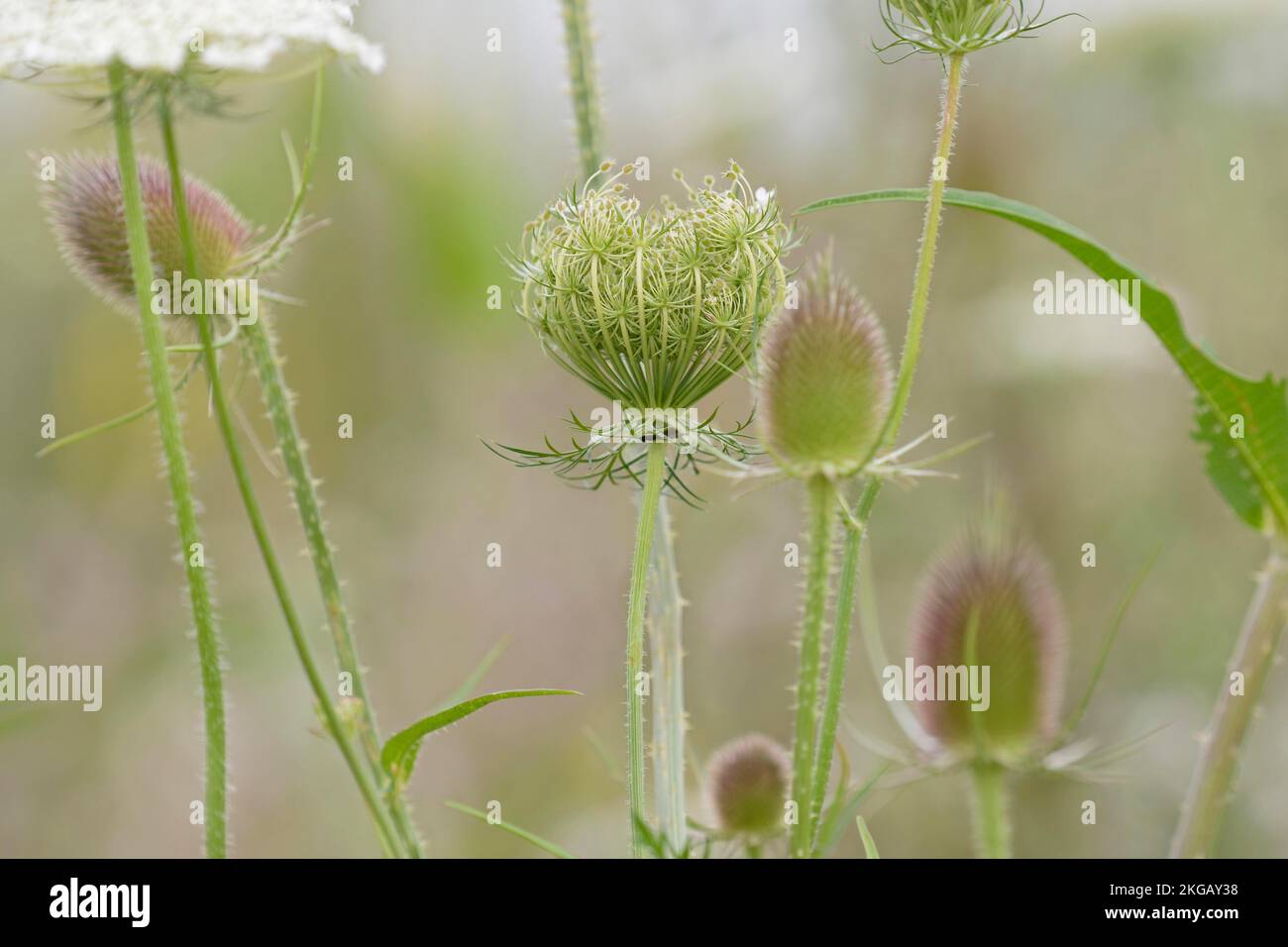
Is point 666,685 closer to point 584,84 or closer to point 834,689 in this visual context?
point 834,689

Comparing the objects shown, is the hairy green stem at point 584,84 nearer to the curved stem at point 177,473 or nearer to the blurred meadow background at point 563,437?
the curved stem at point 177,473

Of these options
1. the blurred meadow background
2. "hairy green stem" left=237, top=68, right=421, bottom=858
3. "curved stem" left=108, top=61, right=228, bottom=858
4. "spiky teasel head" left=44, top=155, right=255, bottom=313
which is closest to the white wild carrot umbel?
"curved stem" left=108, top=61, right=228, bottom=858

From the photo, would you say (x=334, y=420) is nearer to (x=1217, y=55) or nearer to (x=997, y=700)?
(x=1217, y=55)

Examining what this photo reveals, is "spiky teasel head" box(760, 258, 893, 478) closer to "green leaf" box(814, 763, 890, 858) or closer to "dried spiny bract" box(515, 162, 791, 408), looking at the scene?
"dried spiny bract" box(515, 162, 791, 408)

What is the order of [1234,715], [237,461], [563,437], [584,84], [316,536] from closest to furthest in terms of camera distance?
[237,461] < [1234,715] < [316,536] < [584,84] < [563,437]

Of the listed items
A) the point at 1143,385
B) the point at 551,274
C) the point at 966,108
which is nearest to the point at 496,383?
the point at 966,108

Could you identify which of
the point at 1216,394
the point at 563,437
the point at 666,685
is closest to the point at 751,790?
the point at 666,685
